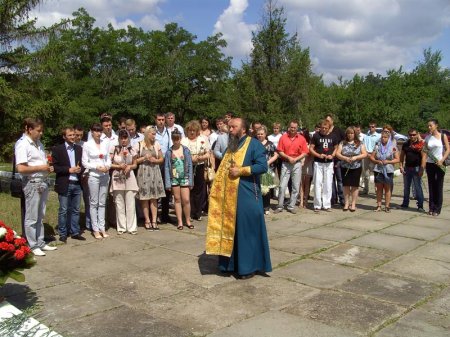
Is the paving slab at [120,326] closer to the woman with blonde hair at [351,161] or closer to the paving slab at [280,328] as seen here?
the paving slab at [280,328]

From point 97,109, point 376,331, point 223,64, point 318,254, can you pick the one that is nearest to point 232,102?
point 318,254

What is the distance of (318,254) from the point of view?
6680 millimetres

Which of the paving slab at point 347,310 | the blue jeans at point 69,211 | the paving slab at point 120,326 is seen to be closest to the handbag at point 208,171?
the blue jeans at point 69,211

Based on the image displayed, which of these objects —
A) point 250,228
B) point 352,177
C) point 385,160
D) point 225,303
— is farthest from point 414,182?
point 225,303

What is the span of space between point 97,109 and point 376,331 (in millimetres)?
34006

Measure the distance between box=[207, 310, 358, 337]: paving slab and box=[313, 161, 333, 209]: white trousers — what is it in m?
5.74

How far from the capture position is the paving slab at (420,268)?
18.7ft

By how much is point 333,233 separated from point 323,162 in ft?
7.54

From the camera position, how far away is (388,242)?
739 cm

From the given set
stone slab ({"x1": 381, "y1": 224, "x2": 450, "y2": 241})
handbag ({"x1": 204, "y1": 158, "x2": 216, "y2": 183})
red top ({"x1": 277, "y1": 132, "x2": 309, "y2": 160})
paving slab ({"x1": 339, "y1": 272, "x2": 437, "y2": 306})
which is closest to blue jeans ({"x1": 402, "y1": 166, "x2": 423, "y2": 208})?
stone slab ({"x1": 381, "y1": 224, "x2": 450, "y2": 241})

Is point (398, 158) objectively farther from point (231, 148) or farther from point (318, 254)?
point (231, 148)

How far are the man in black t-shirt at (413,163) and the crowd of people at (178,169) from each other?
0.07ft

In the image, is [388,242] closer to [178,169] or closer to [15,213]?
[178,169]

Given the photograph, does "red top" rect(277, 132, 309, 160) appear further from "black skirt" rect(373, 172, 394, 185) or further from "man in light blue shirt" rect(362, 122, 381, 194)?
"man in light blue shirt" rect(362, 122, 381, 194)
